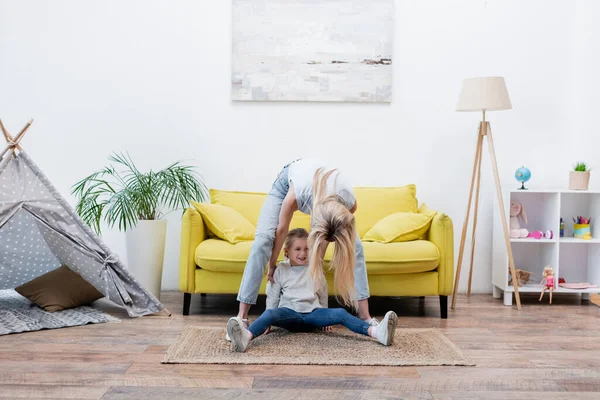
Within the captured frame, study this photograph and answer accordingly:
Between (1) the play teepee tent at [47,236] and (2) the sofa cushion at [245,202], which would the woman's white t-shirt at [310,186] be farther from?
(1) the play teepee tent at [47,236]

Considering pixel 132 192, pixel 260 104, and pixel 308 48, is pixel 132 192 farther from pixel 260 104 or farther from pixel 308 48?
pixel 308 48

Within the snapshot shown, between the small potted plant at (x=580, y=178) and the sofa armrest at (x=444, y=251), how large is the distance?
3.88 feet

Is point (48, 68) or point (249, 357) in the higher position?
point (48, 68)

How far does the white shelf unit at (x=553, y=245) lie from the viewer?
4547mm

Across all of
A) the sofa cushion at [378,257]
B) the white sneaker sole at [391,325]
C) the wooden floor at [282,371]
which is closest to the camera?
the wooden floor at [282,371]

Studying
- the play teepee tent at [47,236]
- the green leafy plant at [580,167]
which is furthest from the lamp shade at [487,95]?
the play teepee tent at [47,236]

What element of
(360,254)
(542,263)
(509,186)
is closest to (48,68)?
(360,254)

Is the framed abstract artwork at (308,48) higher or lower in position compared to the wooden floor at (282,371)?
higher

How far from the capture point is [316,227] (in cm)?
300

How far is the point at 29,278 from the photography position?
13.7 feet

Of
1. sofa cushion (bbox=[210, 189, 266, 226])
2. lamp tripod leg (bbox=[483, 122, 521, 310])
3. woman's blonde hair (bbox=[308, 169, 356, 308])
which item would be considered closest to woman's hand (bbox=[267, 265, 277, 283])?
woman's blonde hair (bbox=[308, 169, 356, 308])

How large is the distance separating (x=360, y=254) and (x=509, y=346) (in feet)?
2.85

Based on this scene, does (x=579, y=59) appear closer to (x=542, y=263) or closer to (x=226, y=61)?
(x=542, y=263)

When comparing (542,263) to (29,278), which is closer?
(29,278)
